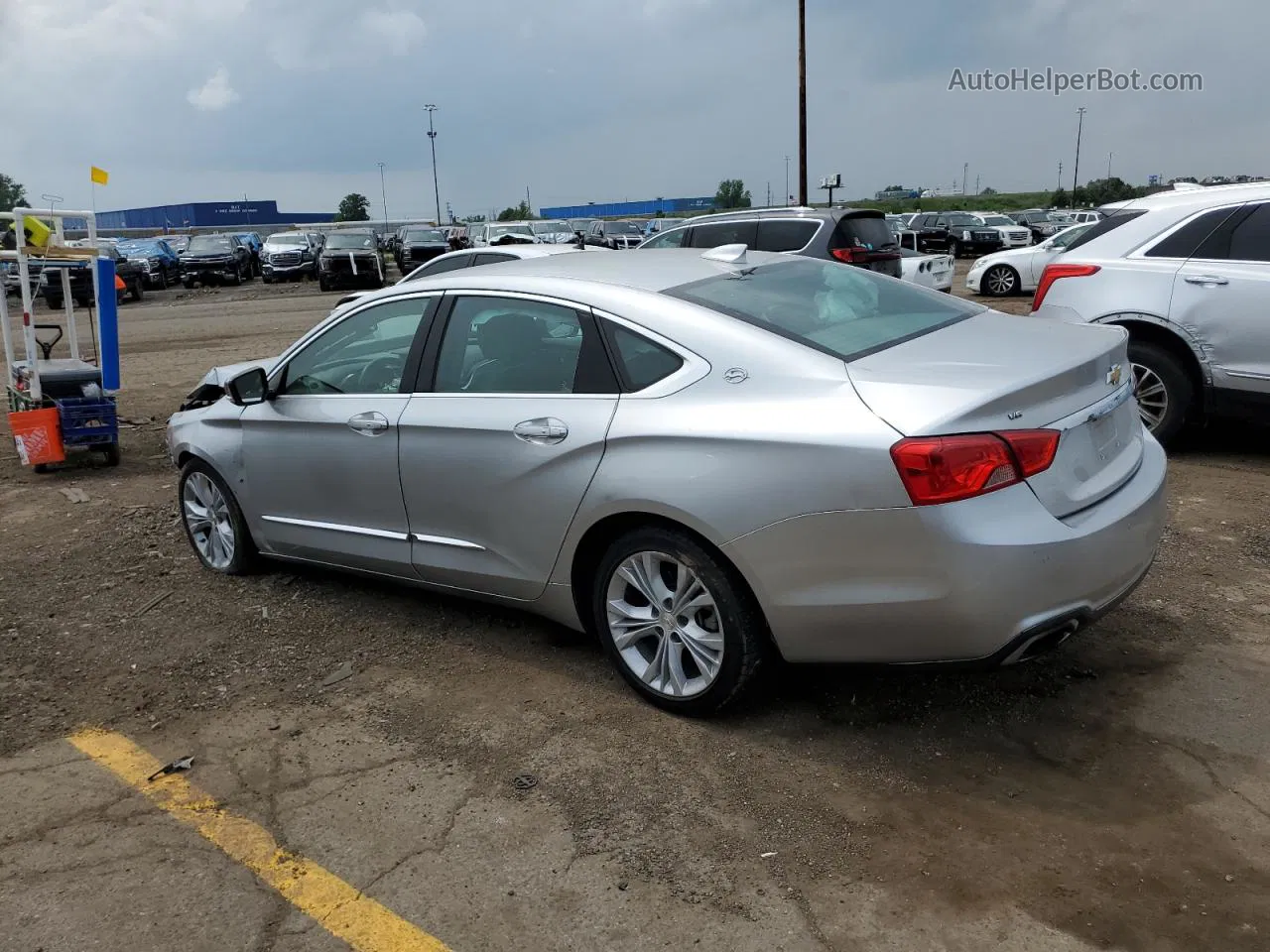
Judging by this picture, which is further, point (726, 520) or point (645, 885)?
point (726, 520)

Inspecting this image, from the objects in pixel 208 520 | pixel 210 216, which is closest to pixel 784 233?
pixel 208 520

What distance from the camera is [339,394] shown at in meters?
4.70

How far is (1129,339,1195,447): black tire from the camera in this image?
6734mm

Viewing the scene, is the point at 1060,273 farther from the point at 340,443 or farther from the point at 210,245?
the point at 210,245

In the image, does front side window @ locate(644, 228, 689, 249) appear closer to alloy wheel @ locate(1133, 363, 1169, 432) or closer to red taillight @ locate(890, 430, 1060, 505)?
alloy wheel @ locate(1133, 363, 1169, 432)

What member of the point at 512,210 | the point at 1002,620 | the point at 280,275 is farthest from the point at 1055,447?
the point at 512,210

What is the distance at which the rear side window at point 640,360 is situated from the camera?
3691mm

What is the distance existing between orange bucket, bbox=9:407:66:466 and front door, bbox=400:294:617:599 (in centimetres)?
491

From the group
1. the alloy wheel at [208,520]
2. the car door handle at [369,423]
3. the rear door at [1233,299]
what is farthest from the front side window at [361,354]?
the rear door at [1233,299]

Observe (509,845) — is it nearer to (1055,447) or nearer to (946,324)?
(1055,447)

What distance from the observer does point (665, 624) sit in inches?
146

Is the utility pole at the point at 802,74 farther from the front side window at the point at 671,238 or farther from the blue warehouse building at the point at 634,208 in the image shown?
the blue warehouse building at the point at 634,208

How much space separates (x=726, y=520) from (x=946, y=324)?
135 cm

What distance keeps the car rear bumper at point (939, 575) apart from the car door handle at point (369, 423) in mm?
1734
